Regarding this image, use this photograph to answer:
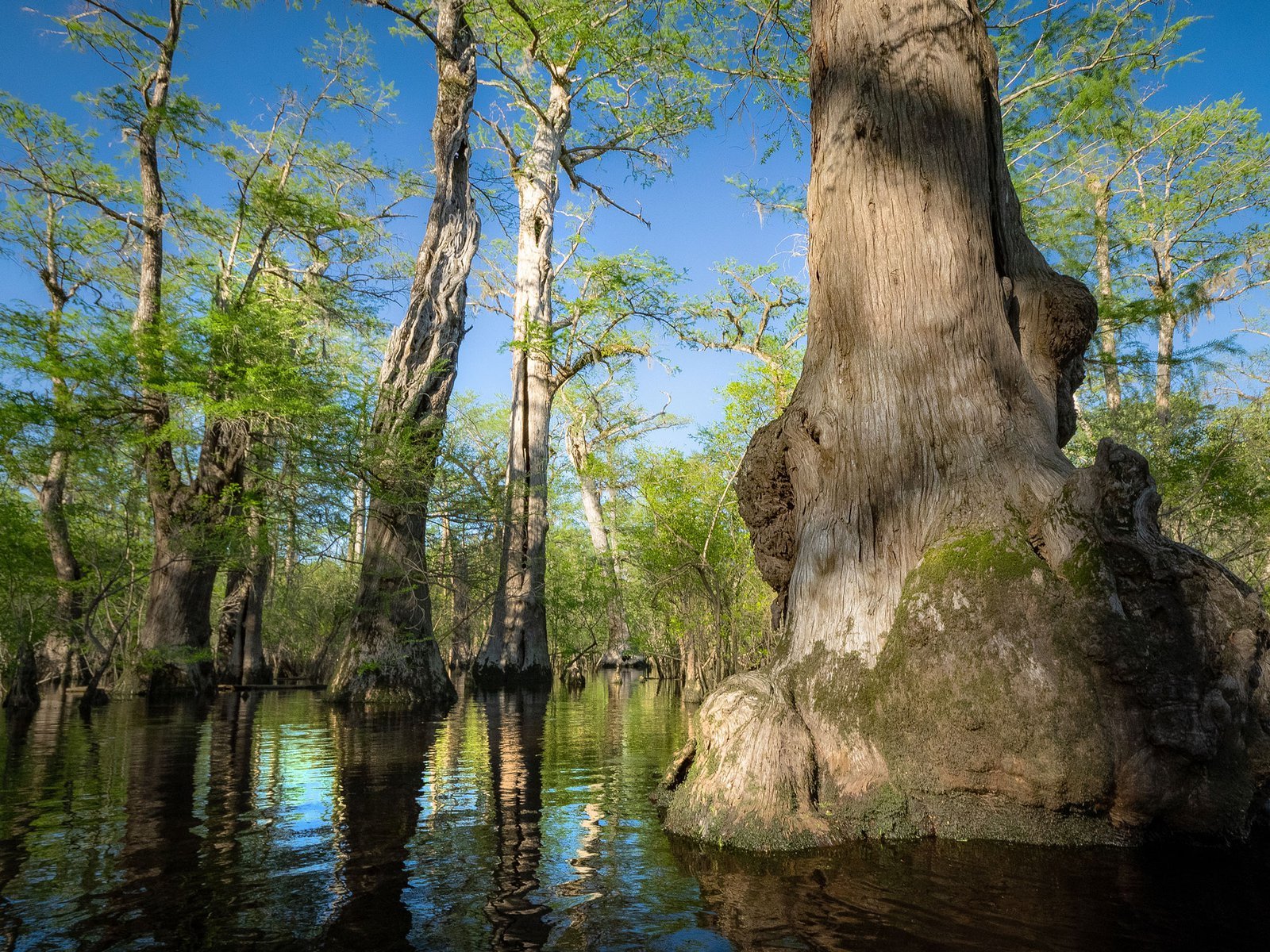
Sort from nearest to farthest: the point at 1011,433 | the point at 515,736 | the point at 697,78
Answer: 1. the point at 1011,433
2. the point at 515,736
3. the point at 697,78

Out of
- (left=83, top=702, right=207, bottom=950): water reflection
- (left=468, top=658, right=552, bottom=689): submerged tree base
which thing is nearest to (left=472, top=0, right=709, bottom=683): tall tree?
(left=468, top=658, right=552, bottom=689): submerged tree base

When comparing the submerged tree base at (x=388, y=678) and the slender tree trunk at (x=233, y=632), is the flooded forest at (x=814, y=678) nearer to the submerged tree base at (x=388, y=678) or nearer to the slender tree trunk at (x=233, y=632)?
the submerged tree base at (x=388, y=678)

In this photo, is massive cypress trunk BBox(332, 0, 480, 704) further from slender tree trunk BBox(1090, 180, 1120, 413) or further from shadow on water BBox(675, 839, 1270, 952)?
slender tree trunk BBox(1090, 180, 1120, 413)

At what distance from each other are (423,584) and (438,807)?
300 inches

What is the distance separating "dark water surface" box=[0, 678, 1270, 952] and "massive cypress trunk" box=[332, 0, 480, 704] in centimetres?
589

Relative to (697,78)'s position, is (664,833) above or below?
below

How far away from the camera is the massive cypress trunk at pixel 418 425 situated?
10.5m

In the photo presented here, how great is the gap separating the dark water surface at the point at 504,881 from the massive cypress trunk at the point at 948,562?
251 mm

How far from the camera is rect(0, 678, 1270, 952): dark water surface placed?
2086 mm

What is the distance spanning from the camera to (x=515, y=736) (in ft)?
24.2

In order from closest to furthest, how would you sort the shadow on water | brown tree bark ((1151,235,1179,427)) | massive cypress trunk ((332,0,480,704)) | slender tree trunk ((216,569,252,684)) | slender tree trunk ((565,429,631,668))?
the shadow on water < massive cypress trunk ((332,0,480,704)) < brown tree bark ((1151,235,1179,427)) < slender tree trunk ((216,569,252,684)) < slender tree trunk ((565,429,631,668))

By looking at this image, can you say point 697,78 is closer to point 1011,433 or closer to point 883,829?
point 1011,433

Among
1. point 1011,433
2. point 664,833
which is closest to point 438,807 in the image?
point 664,833

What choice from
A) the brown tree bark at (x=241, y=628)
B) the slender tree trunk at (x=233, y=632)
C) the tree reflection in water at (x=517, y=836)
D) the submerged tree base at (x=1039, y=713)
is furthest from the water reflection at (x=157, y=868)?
the slender tree trunk at (x=233, y=632)
